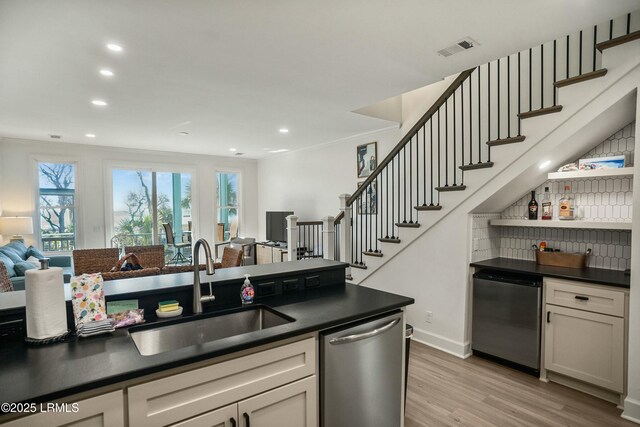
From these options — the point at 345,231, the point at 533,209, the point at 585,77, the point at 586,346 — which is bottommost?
the point at 586,346

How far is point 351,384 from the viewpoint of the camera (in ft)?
5.55

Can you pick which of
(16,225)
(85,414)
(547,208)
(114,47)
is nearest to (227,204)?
(16,225)

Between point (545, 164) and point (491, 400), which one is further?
point (545, 164)

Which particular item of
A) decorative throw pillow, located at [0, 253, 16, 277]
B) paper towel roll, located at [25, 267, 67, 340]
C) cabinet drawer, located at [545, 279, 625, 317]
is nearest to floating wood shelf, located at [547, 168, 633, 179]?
cabinet drawer, located at [545, 279, 625, 317]

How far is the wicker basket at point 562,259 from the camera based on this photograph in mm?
2918

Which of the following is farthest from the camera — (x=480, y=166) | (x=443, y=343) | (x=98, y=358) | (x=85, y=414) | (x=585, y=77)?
(x=443, y=343)

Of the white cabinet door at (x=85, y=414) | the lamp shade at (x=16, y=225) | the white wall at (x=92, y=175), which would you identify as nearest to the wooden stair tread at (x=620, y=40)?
the white cabinet door at (x=85, y=414)

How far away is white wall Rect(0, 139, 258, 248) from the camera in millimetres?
5828

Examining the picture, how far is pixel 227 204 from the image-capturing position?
8.36m

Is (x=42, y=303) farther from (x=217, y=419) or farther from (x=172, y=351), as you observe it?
(x=217, y=419)

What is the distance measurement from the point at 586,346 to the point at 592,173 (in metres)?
1.35

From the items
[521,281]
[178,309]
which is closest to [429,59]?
[521,281]

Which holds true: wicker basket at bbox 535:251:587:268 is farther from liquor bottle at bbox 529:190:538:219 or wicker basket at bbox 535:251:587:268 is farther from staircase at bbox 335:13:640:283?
staircase at bbox 335:13:640:283

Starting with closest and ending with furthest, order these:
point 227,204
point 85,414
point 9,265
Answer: point 85,414, point 9,265, point 227,204
